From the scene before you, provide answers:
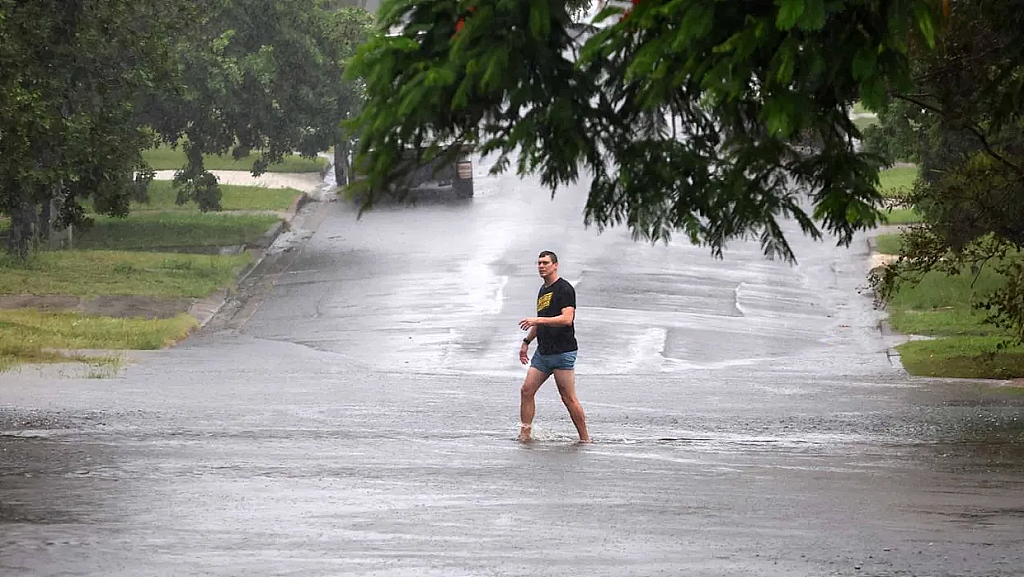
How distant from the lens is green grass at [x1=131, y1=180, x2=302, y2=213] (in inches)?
1763

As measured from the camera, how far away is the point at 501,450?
14.3 meters

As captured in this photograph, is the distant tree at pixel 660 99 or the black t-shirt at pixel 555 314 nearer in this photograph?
the distant tree at pixel 660 99

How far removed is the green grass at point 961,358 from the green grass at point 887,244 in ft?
35.6

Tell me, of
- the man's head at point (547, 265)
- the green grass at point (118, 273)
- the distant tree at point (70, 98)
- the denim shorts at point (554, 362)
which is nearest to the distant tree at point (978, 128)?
the man's head at point (547, 265)

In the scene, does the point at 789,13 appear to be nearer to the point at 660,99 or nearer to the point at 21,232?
the point at 660,99

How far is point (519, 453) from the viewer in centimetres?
1418

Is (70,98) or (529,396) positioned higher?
(70,98)

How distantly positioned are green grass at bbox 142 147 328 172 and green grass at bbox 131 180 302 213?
14.3ft

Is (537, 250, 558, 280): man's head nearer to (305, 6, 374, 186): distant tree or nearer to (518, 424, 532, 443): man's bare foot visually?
(518, 424, 532, 443): man's bare foot

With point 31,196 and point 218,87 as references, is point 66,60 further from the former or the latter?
point 218,87

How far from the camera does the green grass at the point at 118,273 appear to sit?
29.8 metres

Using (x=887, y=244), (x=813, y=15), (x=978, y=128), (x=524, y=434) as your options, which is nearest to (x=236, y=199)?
(x=887, y=244)

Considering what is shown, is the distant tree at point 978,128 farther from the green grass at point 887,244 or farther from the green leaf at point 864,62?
the green grass at point 887,244

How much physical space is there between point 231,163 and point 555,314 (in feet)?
142
